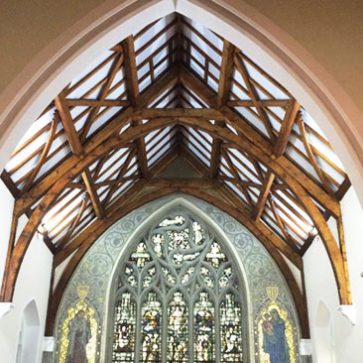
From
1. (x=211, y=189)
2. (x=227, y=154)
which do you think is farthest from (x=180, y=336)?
(x=227, y=154)

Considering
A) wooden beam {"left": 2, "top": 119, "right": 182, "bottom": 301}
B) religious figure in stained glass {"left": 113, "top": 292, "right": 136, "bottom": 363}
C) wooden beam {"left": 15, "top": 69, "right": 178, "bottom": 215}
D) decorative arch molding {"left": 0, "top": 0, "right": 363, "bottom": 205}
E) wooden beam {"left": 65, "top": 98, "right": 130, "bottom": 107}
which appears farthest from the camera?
religious figure in stained glass {"left": 113, "top": 292, "right": 136, "bottom": 363}

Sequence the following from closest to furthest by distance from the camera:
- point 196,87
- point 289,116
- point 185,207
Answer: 1. point 289,116
2. point 196,87
3. point 185,207

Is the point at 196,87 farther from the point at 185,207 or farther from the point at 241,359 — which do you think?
the point at 241,359

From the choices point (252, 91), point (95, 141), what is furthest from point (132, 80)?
point (252, 91)

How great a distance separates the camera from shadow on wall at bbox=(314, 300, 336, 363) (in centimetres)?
963

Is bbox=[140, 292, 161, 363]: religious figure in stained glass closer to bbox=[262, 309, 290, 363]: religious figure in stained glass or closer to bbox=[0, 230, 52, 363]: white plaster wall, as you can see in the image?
bbox=[0, 230, 52, 363]: white plaster wall

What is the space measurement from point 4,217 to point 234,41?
16.8ft

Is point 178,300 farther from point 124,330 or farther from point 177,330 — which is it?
point 124,330

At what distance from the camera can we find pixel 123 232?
11430 mm

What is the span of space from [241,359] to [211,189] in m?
3.66

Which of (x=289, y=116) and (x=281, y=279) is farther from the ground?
(x=289, y=116)

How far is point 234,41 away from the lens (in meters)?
3.90

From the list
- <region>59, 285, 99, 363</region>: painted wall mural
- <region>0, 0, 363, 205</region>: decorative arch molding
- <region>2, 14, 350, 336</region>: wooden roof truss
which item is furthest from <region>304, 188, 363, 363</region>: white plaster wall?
<region>59, 285, 99, 363</region>: painted wall mural

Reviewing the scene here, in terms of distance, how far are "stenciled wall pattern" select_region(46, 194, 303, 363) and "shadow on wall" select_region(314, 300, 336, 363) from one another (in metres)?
0.55
